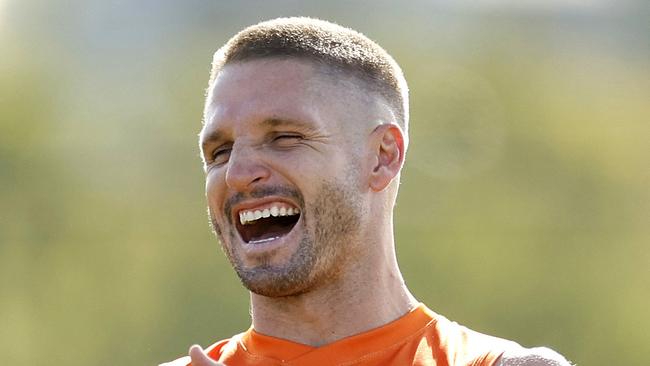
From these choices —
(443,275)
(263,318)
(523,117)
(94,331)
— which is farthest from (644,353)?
(263,318)

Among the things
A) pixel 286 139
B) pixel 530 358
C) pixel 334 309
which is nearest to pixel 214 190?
pixel 286 139

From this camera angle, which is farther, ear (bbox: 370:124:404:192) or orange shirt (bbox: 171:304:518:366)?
ear (bbox: 370:124:404:192)

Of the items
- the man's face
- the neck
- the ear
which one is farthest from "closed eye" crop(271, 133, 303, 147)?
the neck

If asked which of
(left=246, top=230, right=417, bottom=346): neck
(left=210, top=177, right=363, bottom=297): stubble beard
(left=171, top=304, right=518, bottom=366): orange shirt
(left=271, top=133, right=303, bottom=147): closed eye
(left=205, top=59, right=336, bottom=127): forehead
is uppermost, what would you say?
(left=205, top=59, right=336, bottom=127): forehead

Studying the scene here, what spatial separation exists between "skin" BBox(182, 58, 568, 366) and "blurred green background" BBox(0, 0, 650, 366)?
7796 mm

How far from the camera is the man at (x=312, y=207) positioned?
10.3ft

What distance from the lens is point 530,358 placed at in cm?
297

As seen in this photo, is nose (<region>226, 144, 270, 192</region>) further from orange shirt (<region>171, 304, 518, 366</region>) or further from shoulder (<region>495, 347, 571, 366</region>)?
shoulder (<region>495, 347, 571, 366</region>)

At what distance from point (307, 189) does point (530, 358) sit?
717mm

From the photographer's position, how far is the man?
10.3 ft

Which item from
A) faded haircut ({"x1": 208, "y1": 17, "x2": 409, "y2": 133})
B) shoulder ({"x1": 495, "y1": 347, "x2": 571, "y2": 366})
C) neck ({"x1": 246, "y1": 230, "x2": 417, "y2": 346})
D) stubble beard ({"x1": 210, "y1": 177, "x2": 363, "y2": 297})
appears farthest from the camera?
faded haircut ({"x1": 208, "y1": 17, "x2": 409, "y2": 133})

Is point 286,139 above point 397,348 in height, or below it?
above

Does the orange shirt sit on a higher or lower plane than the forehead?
lower

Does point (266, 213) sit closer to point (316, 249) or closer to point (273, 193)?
point (273, 193)
